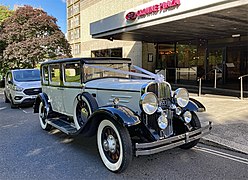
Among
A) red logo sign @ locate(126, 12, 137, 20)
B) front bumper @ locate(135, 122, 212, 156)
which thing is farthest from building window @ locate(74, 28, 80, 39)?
front bumper @ locate(135, 122, 212, 156)

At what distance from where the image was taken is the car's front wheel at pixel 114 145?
10.5 ft

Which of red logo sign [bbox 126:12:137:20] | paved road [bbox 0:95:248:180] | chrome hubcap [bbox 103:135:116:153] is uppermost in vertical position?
red logo sign [bbox 126:12:137:20]

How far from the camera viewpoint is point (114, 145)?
11.6 feet

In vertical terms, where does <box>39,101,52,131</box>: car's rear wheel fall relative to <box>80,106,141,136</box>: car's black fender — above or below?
below

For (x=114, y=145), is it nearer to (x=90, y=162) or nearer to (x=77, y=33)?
(x=90, y=162)

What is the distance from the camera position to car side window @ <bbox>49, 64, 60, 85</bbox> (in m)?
5.37

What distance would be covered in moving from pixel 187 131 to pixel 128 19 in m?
7.70

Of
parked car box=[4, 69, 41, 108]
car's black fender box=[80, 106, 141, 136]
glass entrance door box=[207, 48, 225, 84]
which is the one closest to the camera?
car's black fender box=[80, 106, 141, 136]

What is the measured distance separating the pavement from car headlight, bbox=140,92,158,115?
184 centimetres

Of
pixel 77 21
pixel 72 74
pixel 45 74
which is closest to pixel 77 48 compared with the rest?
pixel 77 21

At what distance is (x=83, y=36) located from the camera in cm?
2673

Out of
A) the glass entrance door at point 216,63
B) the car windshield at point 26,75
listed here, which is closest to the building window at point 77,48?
the glass entrance door at point 216,63

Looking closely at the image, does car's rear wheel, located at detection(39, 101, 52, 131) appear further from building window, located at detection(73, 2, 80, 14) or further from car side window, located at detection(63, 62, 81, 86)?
building window, located at detection(73, 2, 80, 14)

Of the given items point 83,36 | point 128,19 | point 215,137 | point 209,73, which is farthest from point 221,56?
point 83,36
